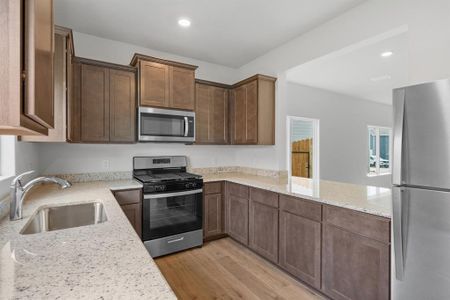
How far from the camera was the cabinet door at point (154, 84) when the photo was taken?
2793mm

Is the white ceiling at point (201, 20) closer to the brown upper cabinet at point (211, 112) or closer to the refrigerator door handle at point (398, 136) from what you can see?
the brown upper cabinet at point (211, 112)

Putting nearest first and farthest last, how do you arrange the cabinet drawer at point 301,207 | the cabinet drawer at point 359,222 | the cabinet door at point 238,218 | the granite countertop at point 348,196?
the cabinet drawer at point 359,222
the granite countertop at point 348,196
the cabinet drawer at point 301,207
the cabinet door at point 238,218

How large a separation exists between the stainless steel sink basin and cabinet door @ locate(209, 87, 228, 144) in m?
1.98

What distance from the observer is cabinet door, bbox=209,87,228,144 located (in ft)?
11.6

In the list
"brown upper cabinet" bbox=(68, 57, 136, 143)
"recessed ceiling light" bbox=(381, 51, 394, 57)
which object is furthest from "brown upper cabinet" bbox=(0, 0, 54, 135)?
"recessed ceiling light" bbox=(381, 51, 394, 57)

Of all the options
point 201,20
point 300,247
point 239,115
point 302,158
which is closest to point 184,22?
point 201,20

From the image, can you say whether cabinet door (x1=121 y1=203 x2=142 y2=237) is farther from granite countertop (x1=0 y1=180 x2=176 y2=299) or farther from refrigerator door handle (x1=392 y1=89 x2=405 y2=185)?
refrigerator door handle (x1=392 y1=89 x2=405 y2=185)

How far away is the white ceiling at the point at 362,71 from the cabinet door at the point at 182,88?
53.6 inches

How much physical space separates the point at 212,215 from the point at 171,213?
2.01 feet

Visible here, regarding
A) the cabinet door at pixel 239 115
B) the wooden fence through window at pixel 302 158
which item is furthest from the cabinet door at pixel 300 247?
the wooden fence through window at pixel 302 158

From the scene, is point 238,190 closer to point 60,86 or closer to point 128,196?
point 128,196

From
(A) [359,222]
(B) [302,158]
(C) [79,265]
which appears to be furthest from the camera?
(B) [302,158]

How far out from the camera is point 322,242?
6.44 ft

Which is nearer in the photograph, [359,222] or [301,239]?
[359,222]
